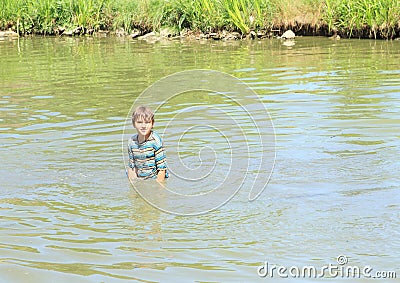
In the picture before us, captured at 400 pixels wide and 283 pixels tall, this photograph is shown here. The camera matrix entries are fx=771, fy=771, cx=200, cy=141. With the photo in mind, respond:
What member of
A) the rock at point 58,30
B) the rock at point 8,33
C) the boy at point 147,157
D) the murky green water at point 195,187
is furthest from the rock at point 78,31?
the boy at point 147,157

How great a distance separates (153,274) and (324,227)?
4.64 ft

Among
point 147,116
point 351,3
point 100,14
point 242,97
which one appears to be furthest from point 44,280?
point 100,14

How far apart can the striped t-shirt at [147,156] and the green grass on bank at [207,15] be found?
430 inches

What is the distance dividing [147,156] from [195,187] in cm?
54

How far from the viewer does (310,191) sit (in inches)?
258

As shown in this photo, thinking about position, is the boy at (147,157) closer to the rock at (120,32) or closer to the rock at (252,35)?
the rock at (252,35)

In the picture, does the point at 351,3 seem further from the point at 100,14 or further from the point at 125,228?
the point at 125,228

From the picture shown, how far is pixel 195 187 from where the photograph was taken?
7.07 metres

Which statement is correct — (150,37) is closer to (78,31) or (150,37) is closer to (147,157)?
(78,31)

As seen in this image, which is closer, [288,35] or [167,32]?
[288,35]

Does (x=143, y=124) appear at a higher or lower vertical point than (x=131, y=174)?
higher

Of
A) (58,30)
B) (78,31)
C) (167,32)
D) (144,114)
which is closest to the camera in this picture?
(144,114)

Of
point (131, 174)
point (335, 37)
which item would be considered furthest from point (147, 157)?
point (335, 37)

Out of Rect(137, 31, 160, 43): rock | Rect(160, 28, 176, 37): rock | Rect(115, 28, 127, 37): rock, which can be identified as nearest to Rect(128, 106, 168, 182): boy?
Rect(137, 31, 160, 43): rock
